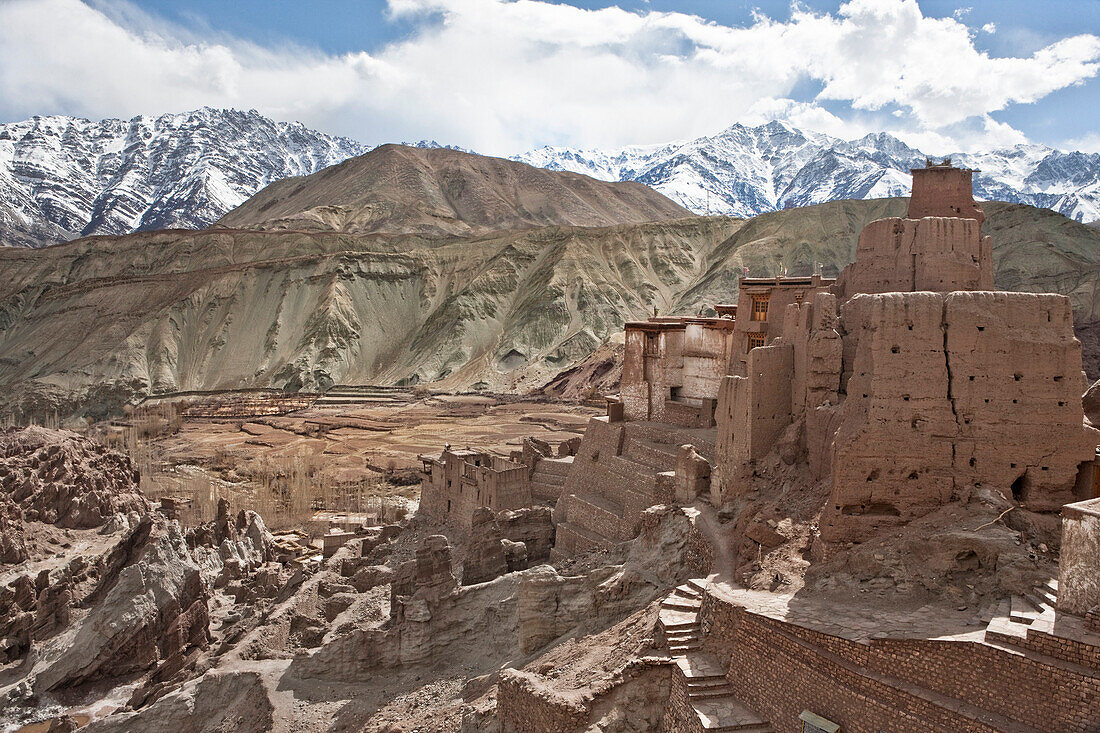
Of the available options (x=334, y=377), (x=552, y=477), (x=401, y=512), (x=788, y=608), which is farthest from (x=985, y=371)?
(x=334, y=377)

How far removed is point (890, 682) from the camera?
32.0 ft

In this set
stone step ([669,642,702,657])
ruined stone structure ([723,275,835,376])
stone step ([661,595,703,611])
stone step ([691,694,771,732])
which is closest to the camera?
stone step ([691,694,771,732])

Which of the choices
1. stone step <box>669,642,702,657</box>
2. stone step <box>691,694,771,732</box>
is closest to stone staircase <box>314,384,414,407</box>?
stone step <box>669,642,702,657</box>

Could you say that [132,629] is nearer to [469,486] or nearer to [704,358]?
[469,486]

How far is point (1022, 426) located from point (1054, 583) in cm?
295

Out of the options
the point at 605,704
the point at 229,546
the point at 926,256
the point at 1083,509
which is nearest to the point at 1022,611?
the point at 1083,509

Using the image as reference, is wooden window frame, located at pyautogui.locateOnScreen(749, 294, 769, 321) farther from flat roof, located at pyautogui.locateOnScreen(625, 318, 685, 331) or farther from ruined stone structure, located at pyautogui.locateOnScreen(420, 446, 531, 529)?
ruined stone structure, located at pyautogui.locateOnScreen(420, 446, 531, 529)

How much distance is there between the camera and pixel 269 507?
3869 cm

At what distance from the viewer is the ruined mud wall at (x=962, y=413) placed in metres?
12.3

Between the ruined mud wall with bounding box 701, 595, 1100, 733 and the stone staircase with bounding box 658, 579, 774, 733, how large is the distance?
0.52 feet

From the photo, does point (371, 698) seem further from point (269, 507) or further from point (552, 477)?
point (269, 507)

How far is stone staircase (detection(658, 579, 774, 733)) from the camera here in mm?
10914

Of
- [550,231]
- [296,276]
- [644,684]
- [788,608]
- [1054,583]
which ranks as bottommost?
[644,684]

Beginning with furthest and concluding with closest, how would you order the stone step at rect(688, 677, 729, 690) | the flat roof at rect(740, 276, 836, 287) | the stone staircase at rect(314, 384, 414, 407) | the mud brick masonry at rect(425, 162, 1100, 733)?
the stone staircase at rect(314, 384, 414, 407) < the flat roof at rect(740, 276, 836, 287) < the stone step at rect(688, 677, 729, 690) < the mud brick masonry at rect(425, 162, 1100, 733)
